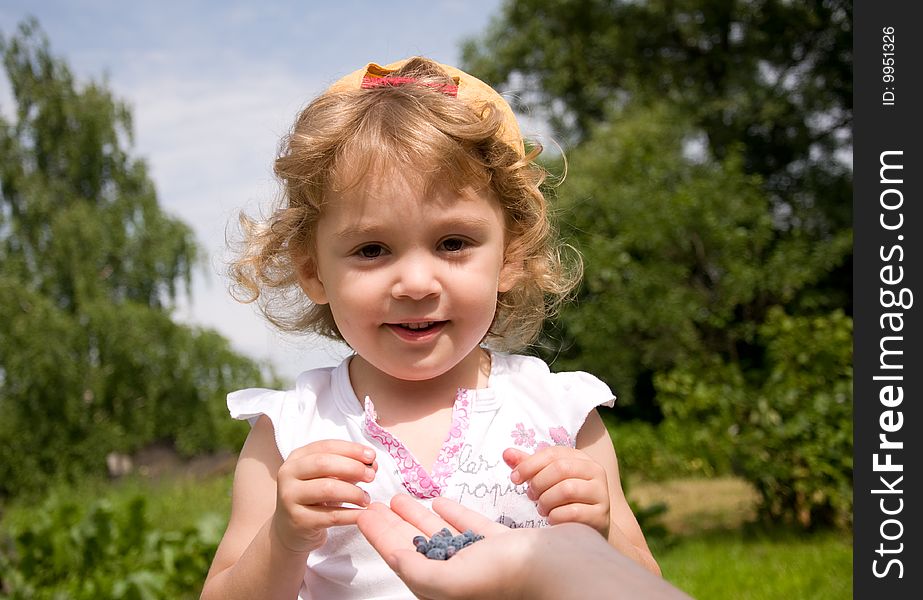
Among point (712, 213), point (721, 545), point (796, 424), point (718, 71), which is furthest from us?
point (718, 71)

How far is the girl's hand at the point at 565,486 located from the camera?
155 centimetres

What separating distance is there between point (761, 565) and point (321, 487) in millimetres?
4328

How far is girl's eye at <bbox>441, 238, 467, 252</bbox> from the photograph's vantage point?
1874 mm

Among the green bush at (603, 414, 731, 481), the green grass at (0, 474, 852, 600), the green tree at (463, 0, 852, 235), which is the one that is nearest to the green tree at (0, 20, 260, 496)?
the green grass at (0, 474, 852, 600)

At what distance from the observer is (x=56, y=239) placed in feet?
44.8

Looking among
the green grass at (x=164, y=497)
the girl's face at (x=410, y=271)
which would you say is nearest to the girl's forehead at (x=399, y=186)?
the girl's face at (x=410, y=271)

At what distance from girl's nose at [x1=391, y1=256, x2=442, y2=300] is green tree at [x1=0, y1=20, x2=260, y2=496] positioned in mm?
10858

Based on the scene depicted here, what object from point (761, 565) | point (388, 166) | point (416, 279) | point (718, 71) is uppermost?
point (718, 71)

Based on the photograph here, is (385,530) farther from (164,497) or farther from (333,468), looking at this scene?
(164,497)

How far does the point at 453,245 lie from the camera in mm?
1890

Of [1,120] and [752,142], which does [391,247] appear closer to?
[752,142]

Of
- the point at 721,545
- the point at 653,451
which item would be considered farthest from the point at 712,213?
the point at 721,545

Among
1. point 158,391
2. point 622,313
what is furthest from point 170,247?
point 622,313

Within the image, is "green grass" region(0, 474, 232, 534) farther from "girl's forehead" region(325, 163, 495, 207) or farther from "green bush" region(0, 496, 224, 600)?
"girl's forehead" region(325, 163, 495, 207)
